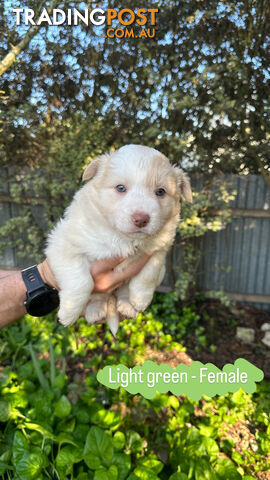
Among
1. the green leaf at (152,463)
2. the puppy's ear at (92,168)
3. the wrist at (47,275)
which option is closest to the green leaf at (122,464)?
the green leaf at (152,463)

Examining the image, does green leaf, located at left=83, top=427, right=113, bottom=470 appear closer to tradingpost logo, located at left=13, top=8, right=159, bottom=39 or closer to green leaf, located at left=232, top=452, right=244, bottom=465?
green leaf, located at left=232, top=452, right=244, bottom=465

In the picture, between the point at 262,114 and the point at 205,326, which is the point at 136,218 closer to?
the point at 262,114

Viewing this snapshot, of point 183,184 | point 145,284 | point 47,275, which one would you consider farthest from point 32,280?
point 183,184

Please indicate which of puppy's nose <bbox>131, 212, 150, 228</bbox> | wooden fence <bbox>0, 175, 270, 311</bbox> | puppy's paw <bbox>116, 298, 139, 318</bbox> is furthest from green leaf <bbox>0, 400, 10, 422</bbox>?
wooden fence <bbox>0, 175, 270, 311</bbox>

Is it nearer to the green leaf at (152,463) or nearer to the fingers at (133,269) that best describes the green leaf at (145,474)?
the green leaf at (152,463)

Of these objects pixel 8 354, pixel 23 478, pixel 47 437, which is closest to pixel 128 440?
pixel 47 437

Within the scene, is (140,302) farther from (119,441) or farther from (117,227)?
(119,441)
